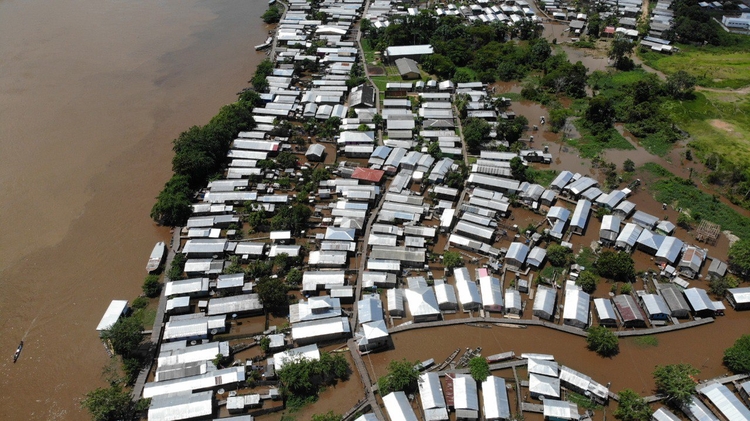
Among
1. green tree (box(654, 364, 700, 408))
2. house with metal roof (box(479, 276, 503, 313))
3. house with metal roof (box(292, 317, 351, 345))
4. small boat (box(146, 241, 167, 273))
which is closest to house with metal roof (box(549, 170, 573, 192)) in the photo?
house with metal roof (box(479, 276, 503, 313))

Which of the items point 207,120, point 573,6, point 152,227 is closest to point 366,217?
point 152,227

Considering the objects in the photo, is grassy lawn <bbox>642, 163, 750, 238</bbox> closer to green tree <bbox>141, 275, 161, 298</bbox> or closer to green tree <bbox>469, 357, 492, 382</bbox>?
green tree <bbox>469, 357, 492, 382</bbox>

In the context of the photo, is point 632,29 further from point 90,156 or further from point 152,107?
point 90,156

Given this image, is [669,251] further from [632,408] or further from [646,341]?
[632,408]

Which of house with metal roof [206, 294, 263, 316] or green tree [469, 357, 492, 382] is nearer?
green tree [469, 357, 492, 382]

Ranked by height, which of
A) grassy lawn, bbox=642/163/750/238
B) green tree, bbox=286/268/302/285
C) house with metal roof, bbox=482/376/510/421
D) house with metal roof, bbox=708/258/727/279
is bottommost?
house with metal roof, bbox=482/376/510/421

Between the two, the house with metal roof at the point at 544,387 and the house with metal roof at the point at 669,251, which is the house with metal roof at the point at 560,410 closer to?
the house with metal roof at the point at 544,387

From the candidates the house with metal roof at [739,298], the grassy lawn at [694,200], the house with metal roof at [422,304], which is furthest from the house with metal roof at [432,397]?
the grassy lawn at [694,200]
